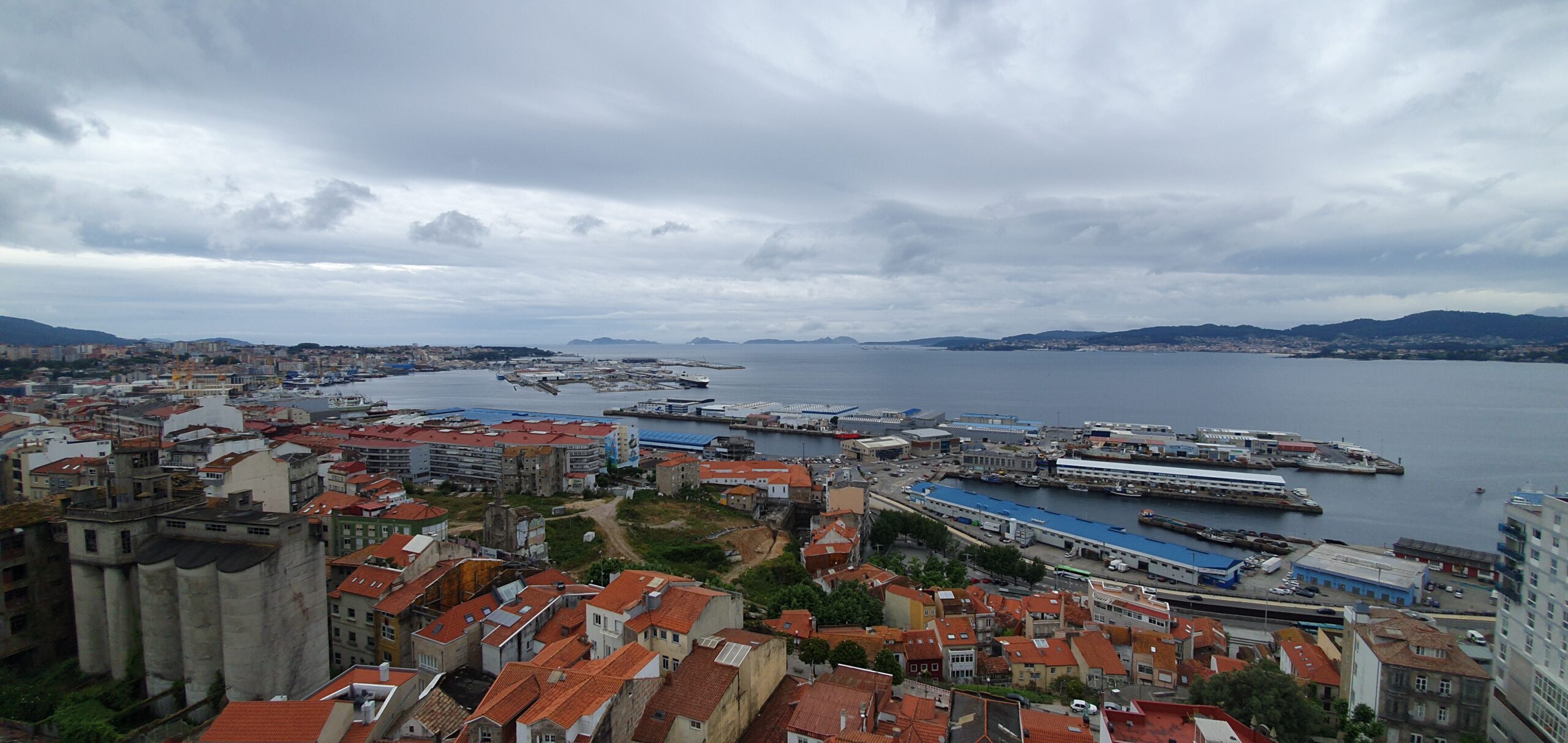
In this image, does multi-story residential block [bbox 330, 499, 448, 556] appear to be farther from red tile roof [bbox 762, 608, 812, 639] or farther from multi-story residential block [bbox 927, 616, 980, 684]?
multi-story residential block [bbox 927, 616, 980, 684]

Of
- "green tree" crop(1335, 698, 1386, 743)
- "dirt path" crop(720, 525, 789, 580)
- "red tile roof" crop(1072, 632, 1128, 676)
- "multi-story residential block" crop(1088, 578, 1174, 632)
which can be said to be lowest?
"dirt path" crop(720, 525, 789, 580)

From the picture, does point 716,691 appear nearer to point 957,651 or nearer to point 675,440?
point 957,651

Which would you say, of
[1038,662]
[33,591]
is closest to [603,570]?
[33,591]

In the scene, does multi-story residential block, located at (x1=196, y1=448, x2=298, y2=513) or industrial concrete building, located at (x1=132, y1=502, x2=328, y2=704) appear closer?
industrial concrete building, located at (x1=132, y1=502, x2=328, y2=704)

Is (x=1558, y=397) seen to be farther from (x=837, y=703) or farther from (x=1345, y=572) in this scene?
(x=837, y=703)

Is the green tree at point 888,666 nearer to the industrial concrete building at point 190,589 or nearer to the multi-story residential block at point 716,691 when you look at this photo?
the multi-story residential block at point 716,691

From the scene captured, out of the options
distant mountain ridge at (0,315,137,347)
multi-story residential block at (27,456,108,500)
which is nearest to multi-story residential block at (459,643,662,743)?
multi-story residential block at (27,456,108,500)
